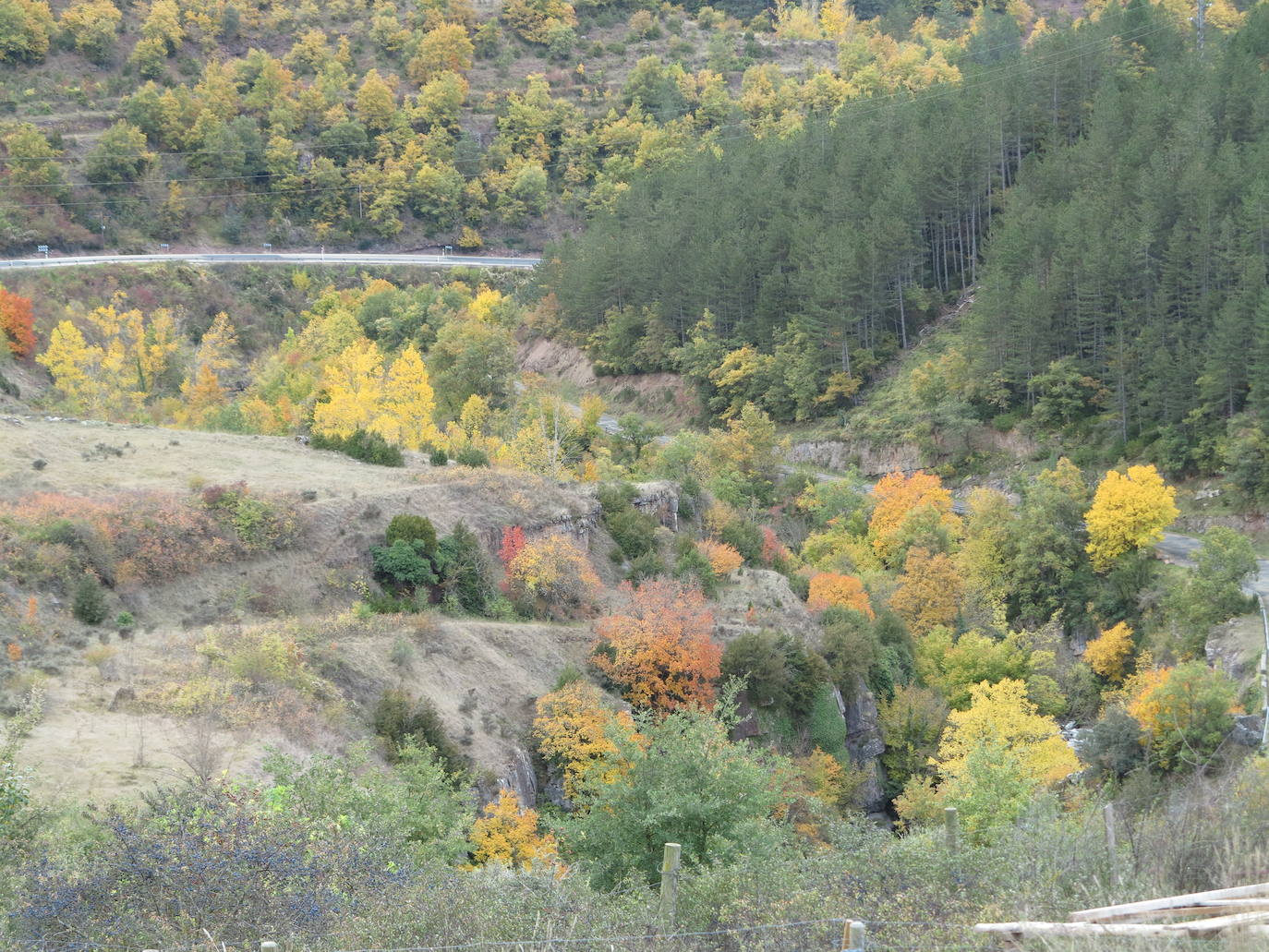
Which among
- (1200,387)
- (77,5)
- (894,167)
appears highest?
(77,5)

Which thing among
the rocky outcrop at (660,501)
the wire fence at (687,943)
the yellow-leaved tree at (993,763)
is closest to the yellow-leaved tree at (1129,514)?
the yellow-leaved tree at (993,763)

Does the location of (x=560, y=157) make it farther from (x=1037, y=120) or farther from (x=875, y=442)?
(x=875, y=442)

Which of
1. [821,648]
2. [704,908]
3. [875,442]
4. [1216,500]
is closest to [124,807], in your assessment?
[704,908]

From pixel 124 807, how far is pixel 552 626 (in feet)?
74.2

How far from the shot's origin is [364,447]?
55.0 m

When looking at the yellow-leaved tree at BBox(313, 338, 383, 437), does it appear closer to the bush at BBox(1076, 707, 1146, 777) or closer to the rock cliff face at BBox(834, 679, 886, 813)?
the rock cliff face at BBox(834, 679, 886, 813)

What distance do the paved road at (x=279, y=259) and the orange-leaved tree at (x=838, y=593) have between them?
6181 centimetres

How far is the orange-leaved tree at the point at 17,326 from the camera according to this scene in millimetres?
81625

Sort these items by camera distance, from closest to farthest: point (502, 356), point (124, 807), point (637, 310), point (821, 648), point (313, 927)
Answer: point (313, 927) < point (124, 807) < point (821, 648) < point (502, 356) < point (637, 310)

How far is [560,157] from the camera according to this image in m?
134

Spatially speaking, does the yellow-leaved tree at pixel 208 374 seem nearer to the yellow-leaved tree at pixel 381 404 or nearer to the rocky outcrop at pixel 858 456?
the yellow-leaved tree at pixel 381 404

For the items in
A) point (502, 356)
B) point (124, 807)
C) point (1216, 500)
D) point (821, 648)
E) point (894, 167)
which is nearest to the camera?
point (124, 807)

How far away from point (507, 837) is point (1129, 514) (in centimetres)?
3988

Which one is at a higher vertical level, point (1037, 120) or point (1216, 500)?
point (1037, 120)
